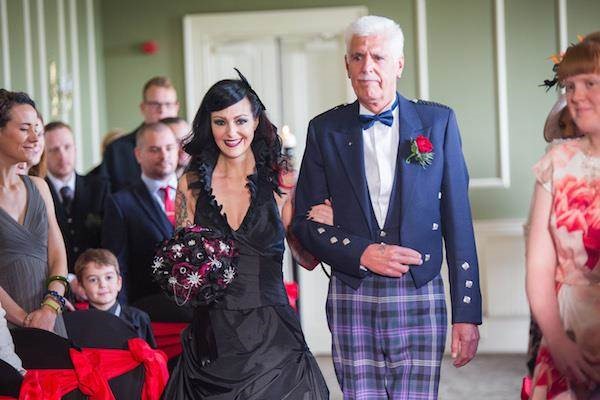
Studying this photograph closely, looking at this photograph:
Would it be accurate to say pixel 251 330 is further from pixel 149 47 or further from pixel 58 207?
pixel 149 47

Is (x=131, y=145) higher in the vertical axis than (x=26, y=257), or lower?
higher

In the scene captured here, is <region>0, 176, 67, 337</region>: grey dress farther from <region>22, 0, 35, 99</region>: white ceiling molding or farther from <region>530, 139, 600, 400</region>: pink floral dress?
<region>22, 0, 35, 99</region>: white ceiling molding

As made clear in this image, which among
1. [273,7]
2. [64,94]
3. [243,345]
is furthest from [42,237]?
[273,7]

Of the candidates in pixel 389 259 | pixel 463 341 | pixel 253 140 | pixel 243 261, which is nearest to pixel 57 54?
pixel 253 140

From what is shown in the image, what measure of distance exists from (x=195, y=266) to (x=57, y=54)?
5.22 metres

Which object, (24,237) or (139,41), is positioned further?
(139,41)

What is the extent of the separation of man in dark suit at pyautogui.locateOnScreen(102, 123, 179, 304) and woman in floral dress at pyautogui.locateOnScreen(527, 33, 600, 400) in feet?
→ 9.40

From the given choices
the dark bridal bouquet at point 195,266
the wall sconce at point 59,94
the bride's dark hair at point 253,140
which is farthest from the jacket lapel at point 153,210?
the wall sconce at point 59,94

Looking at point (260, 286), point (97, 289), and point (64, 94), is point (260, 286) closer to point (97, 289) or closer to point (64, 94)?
point (97, 289)

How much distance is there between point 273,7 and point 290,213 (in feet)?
18.9

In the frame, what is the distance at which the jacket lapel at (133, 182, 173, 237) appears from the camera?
520cm

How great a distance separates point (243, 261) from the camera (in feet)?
11.8

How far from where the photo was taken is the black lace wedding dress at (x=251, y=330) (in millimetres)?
3484

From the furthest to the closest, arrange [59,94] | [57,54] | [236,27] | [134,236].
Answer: [236,27]
[57,54]
[59,94]
[134,236]
